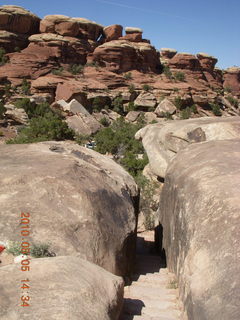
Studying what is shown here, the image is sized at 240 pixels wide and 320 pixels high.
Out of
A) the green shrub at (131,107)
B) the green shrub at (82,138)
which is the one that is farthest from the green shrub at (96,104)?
the green shrub at (82,138)

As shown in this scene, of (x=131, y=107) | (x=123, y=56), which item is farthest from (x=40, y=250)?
(x=123, y=56)

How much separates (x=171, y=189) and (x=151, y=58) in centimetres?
4456

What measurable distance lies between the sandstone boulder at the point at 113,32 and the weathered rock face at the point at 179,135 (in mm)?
38086

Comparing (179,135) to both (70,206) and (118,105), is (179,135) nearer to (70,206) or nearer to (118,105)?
(70,206)

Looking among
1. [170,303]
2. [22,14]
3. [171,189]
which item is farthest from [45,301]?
[22,14]

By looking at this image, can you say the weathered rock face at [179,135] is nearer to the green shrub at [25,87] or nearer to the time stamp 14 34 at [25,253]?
the time stamp 14 34 at [25,253]

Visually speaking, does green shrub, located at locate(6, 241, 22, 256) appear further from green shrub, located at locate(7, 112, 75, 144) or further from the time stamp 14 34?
green shrub, located at locate(7, 112, 75, 144)

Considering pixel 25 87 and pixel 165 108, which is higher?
pixel 25 87

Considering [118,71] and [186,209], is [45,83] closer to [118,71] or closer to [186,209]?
[118,71]

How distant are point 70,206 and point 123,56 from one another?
43252mm

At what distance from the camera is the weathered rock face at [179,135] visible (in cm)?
824

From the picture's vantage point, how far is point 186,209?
443cm

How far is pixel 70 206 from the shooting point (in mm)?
4281

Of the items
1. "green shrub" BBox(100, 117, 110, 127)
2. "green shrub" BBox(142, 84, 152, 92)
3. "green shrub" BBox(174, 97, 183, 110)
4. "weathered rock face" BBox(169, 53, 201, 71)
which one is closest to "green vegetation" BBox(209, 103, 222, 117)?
"green shrub" BBox(174, 97, 183, 110)
